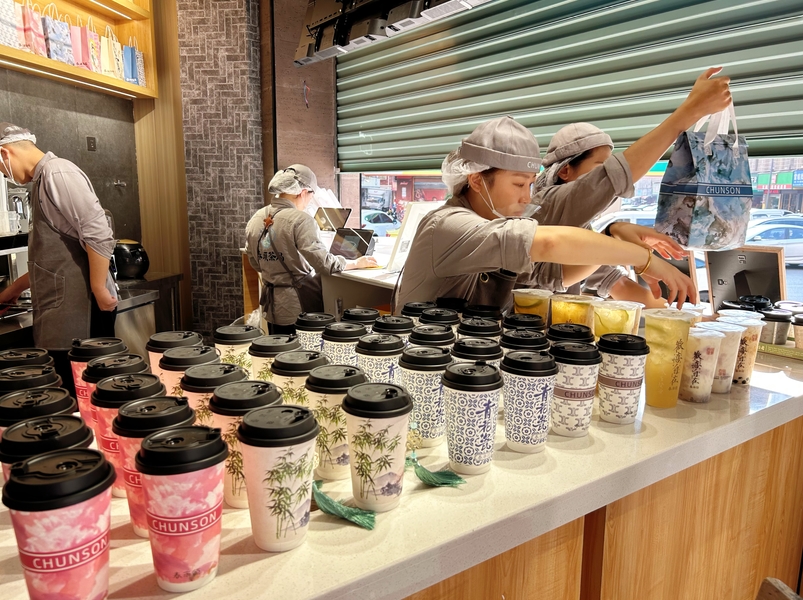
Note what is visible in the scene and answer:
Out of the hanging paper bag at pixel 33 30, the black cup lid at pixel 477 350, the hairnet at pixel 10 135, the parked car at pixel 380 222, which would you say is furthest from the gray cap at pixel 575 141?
the hanging paper bag at pixel 33 30

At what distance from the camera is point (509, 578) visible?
103cm

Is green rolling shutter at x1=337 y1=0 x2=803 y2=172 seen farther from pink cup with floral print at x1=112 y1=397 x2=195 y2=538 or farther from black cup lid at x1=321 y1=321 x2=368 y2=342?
pink cup with floral print at x1=112 y1=397 x2=195 y2=538

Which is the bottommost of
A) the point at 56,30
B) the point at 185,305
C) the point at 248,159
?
the point at 185,305

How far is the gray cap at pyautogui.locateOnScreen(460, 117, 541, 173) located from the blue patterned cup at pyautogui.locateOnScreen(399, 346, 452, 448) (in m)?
0.87

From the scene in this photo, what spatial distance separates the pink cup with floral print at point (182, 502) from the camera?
69cm

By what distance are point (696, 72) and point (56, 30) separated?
4363 millimetres

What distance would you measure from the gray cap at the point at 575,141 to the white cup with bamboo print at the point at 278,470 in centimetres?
185

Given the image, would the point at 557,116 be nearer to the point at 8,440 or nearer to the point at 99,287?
the point at 99,287

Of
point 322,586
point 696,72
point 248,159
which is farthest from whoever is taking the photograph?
point 248,159

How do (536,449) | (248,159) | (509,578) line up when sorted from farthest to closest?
1. (248,159)
2. (536,449)
3. (509,578)

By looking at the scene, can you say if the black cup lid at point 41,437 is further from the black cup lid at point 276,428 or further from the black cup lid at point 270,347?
the black cup lid at point 270,347

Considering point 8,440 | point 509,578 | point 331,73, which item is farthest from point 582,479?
point 331,73

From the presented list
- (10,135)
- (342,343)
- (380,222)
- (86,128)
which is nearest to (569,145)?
(342,343)

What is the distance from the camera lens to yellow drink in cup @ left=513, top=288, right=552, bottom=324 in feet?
5.34
